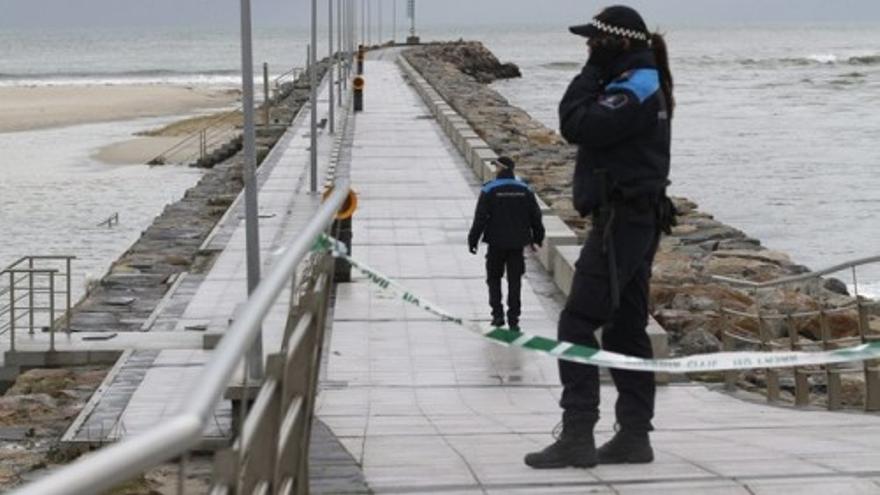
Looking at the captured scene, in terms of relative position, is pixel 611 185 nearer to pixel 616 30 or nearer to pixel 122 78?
pixel 616 30

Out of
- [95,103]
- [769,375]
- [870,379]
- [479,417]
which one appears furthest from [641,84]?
[95,103]

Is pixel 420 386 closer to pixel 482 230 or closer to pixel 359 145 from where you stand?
pixel 482 230

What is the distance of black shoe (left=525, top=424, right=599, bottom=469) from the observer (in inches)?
301

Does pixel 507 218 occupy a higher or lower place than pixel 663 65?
lower

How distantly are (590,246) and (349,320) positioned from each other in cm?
750

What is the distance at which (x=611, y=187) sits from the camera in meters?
7.55

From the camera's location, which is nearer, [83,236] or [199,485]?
[199,485]

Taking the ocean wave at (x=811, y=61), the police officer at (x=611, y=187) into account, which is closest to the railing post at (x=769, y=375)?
the police officer at (x=611, y=187)

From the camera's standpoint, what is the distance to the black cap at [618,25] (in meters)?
7.52

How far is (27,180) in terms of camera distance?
4853 cm

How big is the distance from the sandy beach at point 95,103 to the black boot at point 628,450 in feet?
216

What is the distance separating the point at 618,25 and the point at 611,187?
66 cm

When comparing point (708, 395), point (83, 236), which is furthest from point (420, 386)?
point (83, 236)

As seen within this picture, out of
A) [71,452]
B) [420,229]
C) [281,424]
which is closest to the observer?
[281,424]
